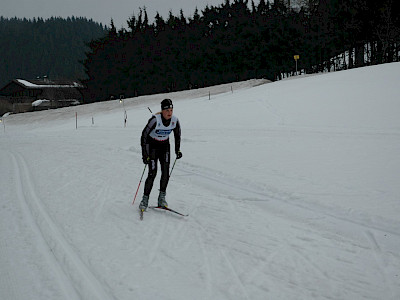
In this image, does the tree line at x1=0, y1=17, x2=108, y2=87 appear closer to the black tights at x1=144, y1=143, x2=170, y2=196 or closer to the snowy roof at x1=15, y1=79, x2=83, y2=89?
the snowy roof at x1=15, y1=79, x2=83, y2=89

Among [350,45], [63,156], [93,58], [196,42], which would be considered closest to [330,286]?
[63,156]

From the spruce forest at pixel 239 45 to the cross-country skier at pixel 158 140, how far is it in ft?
128

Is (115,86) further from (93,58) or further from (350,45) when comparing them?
(350,45)

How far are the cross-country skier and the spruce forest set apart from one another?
3894 centimetres

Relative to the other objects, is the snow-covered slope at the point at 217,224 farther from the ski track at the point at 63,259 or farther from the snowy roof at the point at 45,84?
the snowy roof at the point at 45,84

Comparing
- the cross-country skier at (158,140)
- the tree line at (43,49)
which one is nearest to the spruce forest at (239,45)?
the cross-country skier at (158,140)

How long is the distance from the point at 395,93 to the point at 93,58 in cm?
5612

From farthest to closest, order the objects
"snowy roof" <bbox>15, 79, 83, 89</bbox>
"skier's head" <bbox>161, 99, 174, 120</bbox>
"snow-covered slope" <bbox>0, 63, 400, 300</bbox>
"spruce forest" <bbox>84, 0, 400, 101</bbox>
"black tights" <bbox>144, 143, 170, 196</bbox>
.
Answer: "snowy roof" <bbox>15, 79, 83, 89</bbox>
"spruce forest" <bbox>84, 0, 400, 101</bbox>
"black tights" <bbox>144, 143, 170, 196</bbox>
"skier's head" <bbox>161, 99, 174, 120</bbox>
"snow-covered slope" <bbox>0, 63, 400, 300</bbox>

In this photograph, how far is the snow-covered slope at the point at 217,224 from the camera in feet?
12.2

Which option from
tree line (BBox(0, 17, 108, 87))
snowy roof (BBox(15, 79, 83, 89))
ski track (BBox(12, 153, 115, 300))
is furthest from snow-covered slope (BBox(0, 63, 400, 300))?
tree line (BBox(0, 17, 108, 87))

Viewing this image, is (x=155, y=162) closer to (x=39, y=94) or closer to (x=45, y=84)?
(x=39, y=94)

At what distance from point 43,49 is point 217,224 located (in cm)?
15900

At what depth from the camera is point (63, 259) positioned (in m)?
4.30

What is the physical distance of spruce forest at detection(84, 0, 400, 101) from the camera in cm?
3994
